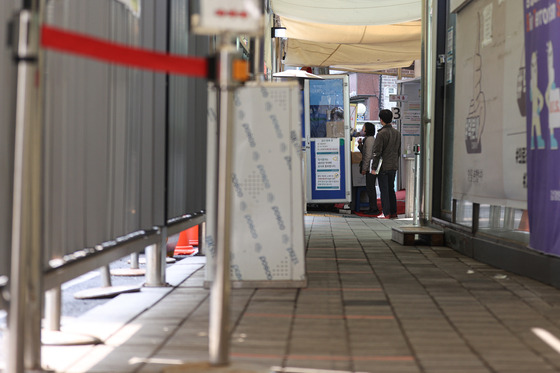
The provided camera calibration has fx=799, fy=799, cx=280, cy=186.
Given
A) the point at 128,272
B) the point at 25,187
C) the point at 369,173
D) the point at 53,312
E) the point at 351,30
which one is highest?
the point at 351,30

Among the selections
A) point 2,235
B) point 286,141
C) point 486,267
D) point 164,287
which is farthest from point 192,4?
point 2,235

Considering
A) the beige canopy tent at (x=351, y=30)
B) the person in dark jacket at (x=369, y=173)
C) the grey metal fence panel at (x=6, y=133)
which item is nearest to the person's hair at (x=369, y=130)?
the person in dark jacket at (x=369, y=173)

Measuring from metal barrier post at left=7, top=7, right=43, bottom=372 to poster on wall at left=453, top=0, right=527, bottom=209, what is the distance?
401cm

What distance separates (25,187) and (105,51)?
0.52m

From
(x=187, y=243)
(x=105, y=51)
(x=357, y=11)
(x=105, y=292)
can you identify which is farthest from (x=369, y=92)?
(x=105, y=51)

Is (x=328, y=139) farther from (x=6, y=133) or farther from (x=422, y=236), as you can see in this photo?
(x=6, y=133)

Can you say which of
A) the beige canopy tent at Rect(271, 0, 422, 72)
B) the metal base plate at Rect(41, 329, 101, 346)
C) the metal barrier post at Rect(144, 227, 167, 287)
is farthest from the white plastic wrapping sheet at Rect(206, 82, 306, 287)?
the beige canopy tent at Rect(271, 0, 422, 72)

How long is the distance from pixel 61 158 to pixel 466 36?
510 cm

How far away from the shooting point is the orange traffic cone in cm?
784

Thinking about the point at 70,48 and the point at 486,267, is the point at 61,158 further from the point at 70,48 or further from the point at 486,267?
the point at 486,267

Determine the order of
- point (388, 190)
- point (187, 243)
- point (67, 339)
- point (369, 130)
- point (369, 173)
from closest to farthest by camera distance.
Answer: point (67, 339), point (187, 243), point (388, 190), point (369, 173), point (369, 130)

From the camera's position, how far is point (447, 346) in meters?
3.43

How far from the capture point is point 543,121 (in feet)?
17.1

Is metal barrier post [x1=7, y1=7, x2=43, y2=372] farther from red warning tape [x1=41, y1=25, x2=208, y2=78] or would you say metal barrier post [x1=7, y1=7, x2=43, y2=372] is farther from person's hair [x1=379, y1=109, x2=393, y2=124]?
person's hair [x1=379, y1=109, x2=393, y2=124]
